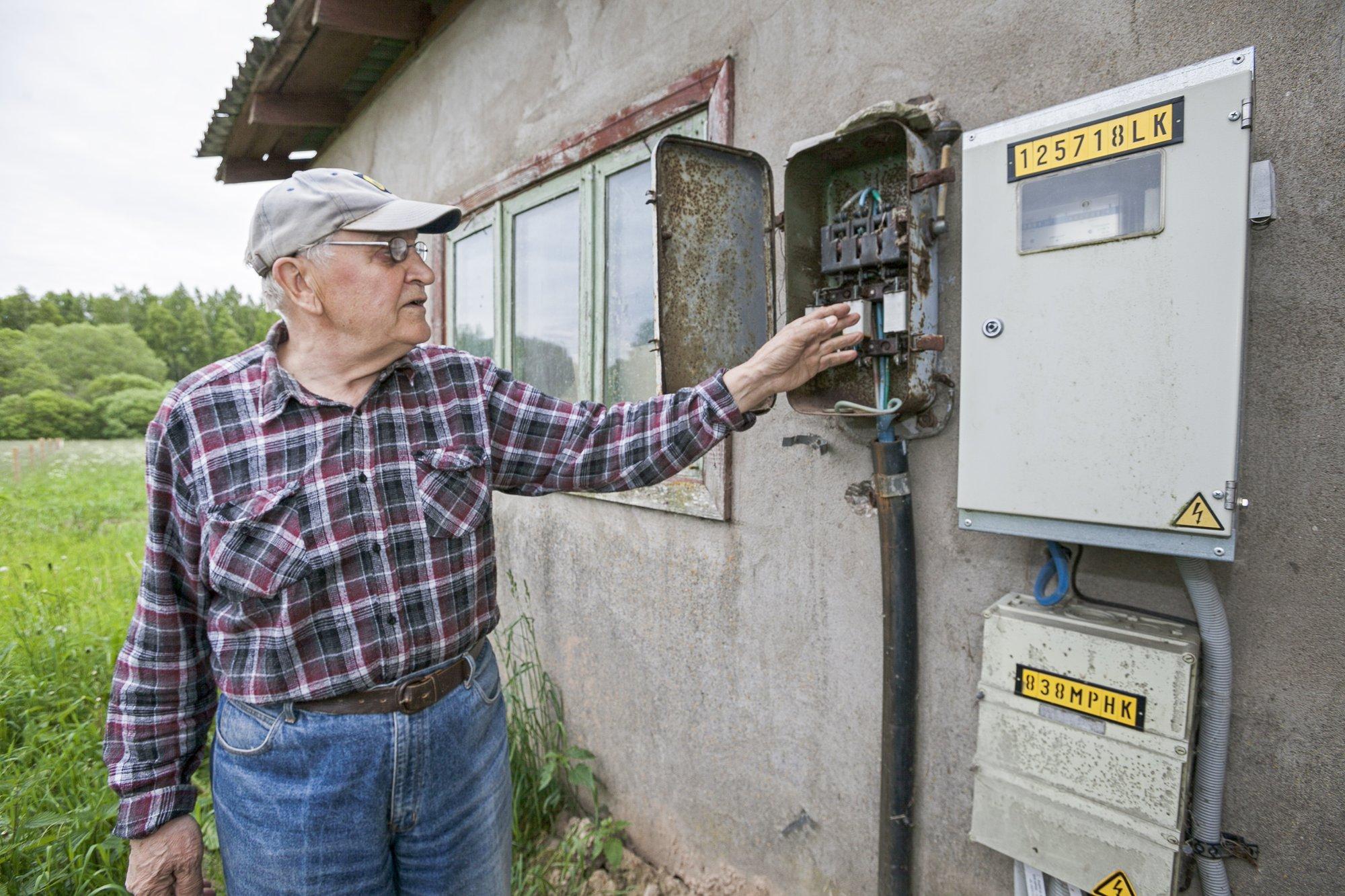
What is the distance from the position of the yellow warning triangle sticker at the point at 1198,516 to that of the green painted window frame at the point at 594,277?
1.24m

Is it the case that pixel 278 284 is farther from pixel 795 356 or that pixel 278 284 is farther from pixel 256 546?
pixel 795 356

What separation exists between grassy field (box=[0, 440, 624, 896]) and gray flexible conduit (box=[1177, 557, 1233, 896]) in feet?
6.15

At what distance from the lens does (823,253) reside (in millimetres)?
1654

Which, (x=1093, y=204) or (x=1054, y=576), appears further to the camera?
(x=1054, y=576)

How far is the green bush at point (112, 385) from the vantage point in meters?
28.1

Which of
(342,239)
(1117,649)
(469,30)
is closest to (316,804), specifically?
(342,239)

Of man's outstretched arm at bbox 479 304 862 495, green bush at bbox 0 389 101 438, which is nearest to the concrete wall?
man's outstretched arm at bbox 479 304 862 495

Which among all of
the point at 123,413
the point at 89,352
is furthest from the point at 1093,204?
the point at 89,352

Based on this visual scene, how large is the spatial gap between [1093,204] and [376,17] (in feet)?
12.4

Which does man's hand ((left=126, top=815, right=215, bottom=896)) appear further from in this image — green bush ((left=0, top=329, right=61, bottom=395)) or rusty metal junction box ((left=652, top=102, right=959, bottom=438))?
green bush ((left=0, top=329, right=61, bottom=395))

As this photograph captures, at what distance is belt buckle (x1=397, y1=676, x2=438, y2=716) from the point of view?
4.41ft

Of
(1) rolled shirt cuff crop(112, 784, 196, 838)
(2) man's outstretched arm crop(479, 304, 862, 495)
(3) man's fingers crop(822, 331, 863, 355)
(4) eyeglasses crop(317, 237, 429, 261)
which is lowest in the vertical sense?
(1) rolled shirt cuff crop(112, 784, 196, 838)

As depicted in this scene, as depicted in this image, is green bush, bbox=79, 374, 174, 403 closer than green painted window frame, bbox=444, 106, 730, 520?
No

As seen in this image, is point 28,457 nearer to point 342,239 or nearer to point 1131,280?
→ point 342,239
